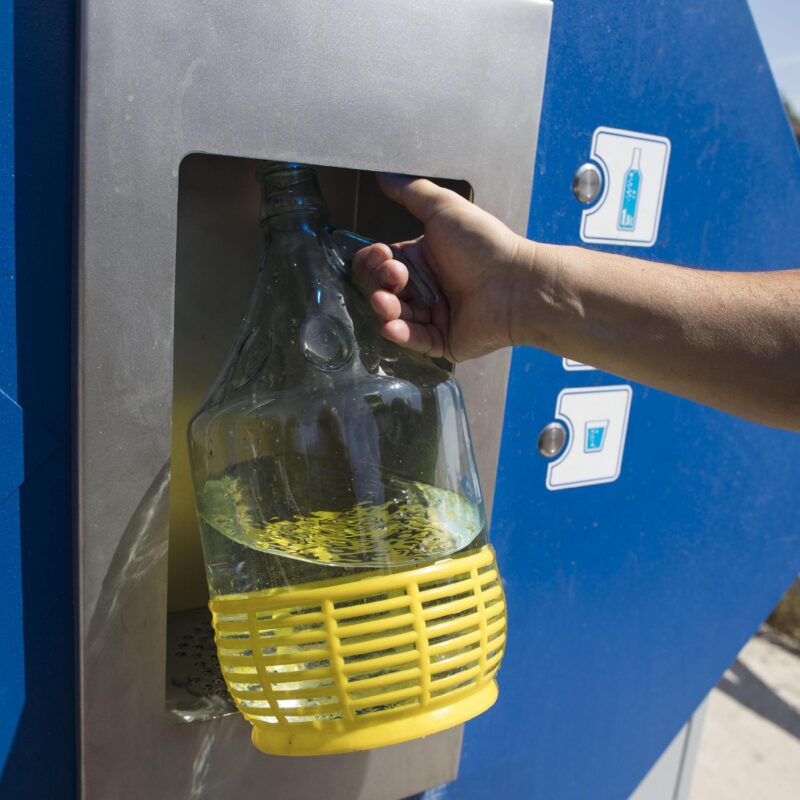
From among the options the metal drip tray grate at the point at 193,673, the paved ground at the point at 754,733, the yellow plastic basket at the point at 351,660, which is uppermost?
the yellow plastic basket at the point at 351,660

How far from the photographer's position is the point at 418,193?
784mm

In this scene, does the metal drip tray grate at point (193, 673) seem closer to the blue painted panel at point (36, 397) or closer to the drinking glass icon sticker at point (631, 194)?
the blue painted panel at point (36, 397)

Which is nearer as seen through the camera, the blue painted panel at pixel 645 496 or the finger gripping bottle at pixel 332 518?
the finger gripping bottle at pixel 332 518

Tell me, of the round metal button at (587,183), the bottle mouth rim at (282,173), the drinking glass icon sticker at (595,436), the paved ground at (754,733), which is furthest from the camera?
the paved ground at (754,733)

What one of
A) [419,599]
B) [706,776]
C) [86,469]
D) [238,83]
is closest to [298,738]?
[419,599]

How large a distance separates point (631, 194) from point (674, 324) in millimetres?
264

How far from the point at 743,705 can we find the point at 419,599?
285 centimetres

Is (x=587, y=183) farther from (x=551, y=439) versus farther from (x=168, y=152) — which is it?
(x=168, y=152)

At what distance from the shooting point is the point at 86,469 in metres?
0.68

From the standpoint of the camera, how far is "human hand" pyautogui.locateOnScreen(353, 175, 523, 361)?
0.78 m

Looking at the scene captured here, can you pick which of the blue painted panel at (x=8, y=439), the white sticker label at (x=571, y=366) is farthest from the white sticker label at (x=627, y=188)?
the blue painted panel at (x=8, y=439)

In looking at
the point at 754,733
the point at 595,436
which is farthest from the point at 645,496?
the point at 754,733

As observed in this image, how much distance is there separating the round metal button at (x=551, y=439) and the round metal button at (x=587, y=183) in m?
0.26

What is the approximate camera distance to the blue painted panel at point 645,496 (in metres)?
0.95
